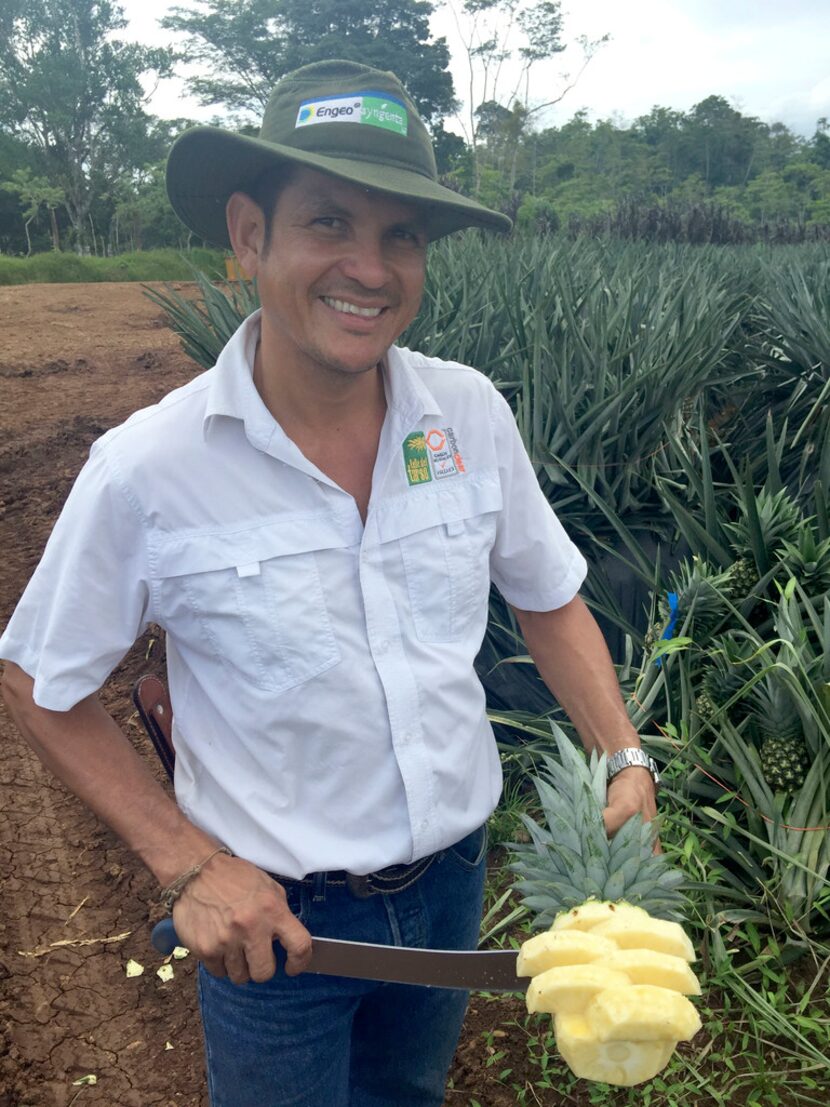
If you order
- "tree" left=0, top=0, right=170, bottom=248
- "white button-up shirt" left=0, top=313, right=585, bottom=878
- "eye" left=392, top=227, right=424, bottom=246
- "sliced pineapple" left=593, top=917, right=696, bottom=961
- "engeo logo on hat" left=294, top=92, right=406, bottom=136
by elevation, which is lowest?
"sliced pineapple" left=593, top=917, right=696, bottom=961

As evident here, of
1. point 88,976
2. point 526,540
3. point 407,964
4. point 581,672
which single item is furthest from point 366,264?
point 88,976

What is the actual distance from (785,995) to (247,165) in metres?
2.18

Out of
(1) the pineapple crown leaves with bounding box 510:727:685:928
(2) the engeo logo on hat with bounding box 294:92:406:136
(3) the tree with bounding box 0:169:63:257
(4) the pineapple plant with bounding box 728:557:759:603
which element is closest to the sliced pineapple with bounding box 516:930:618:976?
(1) the pineapple crown leaves with bounding box 510:727:685:928

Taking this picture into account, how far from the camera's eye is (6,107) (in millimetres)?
44062

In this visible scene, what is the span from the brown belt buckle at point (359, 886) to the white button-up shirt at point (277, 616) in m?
0.06

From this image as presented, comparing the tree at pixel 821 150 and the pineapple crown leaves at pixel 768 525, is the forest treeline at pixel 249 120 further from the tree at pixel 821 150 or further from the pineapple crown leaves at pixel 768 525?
the pineapple crown leaves at pixel 768 525

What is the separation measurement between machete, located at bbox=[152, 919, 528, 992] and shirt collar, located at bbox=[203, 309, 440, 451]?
76 centimetres

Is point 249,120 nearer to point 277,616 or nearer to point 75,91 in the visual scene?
point 75,91

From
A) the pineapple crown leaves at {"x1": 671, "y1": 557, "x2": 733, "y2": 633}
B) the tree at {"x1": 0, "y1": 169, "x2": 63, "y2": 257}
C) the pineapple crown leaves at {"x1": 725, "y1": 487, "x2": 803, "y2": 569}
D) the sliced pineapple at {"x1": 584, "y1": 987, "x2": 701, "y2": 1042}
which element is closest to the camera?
the sliced pineapple at {"x1": 584, "y1": 987, "x2": 701, "y2": 1042}

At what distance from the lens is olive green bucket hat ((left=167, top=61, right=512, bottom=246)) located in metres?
1.42

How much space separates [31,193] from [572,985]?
41.5 m

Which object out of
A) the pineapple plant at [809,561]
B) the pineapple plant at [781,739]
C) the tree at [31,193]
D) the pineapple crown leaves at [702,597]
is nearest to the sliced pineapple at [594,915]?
the pineapple plant at [781,739]

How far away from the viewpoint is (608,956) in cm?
108

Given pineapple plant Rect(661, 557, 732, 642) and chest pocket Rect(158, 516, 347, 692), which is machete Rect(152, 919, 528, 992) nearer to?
chest pocket Rect(158, 516, 347, 692)
